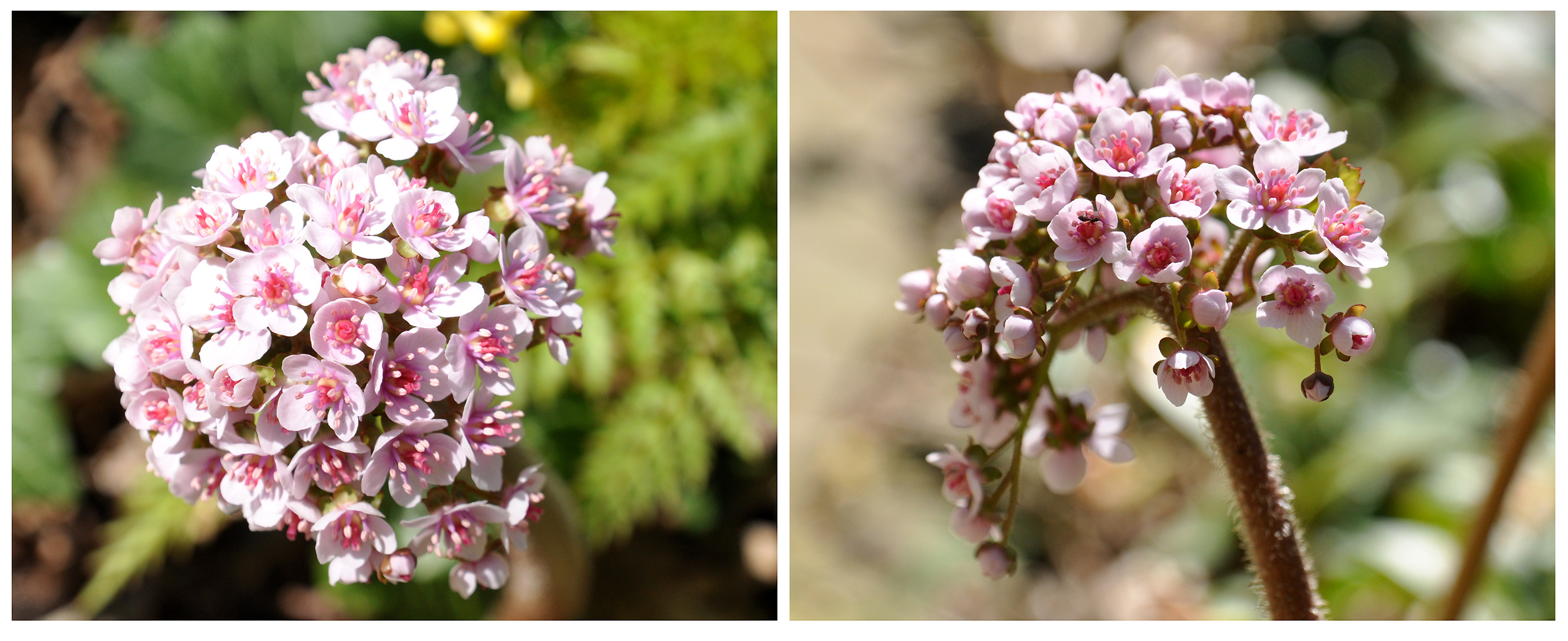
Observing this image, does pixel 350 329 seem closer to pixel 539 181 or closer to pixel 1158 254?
pixel 539 181

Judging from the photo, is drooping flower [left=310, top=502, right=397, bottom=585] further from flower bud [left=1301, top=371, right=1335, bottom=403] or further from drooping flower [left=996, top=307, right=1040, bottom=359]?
flower bud [left=1301, top=371, right=1335, bottom=403]

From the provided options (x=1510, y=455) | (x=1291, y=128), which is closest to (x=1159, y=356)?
(x=1510, y=455)

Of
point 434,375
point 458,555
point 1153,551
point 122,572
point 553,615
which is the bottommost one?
point 1153,551

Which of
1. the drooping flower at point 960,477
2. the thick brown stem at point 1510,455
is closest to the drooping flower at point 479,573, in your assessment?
the drooping flower at point 960,477

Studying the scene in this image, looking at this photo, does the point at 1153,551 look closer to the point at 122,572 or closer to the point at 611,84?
the point at 611,84

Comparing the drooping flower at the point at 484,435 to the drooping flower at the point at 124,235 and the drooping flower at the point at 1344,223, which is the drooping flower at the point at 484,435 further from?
the drooping flower at the point at 1344,223

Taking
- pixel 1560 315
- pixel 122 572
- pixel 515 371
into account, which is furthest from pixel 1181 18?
pixel 122 572
